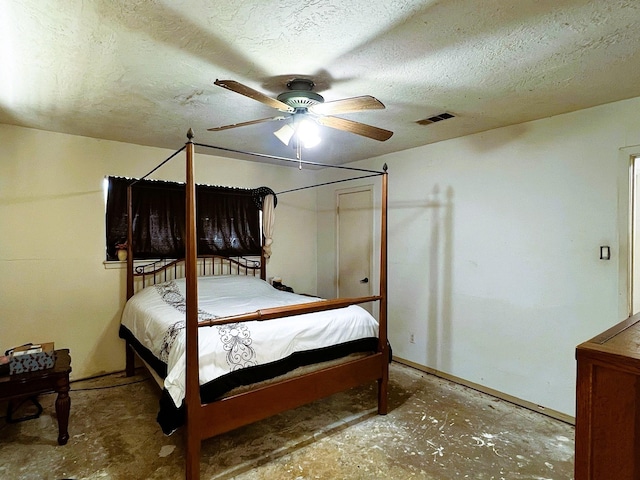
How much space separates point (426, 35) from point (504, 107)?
128cm

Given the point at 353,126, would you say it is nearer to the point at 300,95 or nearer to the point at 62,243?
the point at 300,95

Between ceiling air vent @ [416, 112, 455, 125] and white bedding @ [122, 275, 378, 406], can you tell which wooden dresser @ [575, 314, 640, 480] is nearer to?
white bedding @ [122, 275, 378, 406]

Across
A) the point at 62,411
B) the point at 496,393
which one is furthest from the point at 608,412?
the point at 62,411

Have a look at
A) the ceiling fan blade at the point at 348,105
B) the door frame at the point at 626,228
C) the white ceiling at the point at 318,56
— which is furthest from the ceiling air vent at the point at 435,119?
the door frame at the point at 626,228

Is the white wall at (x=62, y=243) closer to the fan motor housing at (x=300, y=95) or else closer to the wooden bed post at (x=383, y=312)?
the fan motor housing at (x=300, y=95)

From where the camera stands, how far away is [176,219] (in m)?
3.97

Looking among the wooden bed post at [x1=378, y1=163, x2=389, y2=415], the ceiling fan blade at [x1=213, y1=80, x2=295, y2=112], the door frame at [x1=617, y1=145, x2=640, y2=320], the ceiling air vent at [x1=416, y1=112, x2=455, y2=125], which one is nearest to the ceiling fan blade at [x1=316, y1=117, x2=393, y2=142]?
the ceiling fan blade at [x1=213, y1=80, x2=295, y2=112]

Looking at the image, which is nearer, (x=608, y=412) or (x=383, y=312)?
(x=608, y=412)

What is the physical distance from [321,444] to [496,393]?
1.78m

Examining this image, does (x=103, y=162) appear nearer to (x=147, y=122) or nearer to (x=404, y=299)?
(x=147, y=122)

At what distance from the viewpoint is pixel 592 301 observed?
2607 mm

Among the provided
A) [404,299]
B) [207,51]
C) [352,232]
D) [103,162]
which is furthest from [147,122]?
[404,299]

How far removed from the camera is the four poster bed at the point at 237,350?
6.36 feet

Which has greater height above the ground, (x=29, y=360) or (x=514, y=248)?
(x=514, y=248)
